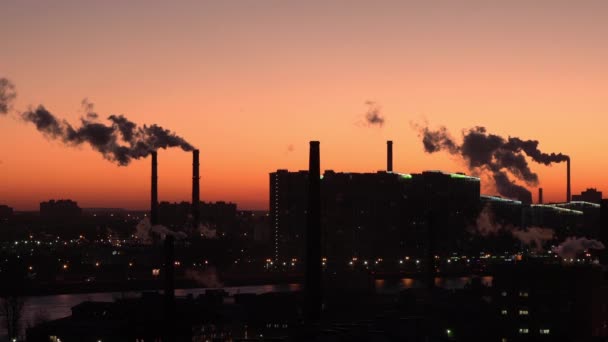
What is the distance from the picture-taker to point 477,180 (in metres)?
116

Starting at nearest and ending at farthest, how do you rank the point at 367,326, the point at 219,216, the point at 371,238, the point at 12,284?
the point at 367,326
the point at 12,284
the point at 371,238
the point at 219,216

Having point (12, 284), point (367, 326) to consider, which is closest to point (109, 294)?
point (12, 284)

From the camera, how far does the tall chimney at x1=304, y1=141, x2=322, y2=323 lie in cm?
4875

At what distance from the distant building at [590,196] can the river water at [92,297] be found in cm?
3608

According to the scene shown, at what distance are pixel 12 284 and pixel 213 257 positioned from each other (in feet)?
80.5

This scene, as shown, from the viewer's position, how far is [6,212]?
186000 millimetres

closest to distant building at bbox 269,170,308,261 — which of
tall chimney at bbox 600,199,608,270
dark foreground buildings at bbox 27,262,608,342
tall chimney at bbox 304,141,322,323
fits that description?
tall chimney at bbox 600,199,608,270

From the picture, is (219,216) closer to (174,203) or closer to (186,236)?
(174,203)

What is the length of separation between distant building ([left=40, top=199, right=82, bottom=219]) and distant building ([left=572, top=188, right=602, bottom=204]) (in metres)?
92.3

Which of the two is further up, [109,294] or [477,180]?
[477,180]

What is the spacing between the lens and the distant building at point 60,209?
7372 inches

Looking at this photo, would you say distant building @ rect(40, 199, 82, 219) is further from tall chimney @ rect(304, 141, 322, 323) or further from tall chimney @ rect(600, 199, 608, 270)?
tall chimney @ rect(304, 141, 322, 323)

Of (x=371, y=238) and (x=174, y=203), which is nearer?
(x=371, y=238)

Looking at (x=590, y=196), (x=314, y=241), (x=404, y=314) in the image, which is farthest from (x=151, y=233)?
(x=314, y=241)
